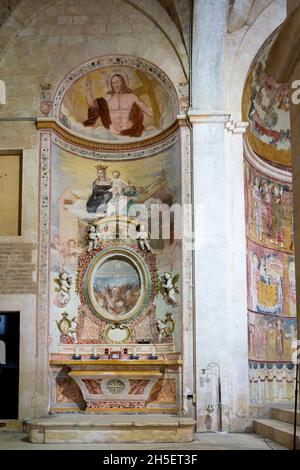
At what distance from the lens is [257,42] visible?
48.2 feet

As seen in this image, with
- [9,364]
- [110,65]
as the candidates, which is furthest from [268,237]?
[9,364]

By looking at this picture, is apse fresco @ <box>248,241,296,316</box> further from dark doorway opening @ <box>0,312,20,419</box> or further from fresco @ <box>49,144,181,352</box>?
dark doorway opening @ <box>0,312,20,419</box>

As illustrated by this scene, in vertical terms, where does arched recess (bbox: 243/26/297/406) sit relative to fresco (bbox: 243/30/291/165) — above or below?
below

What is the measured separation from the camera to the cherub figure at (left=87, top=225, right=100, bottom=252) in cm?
1464

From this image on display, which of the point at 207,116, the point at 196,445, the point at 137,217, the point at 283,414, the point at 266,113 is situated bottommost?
the point at 196,445

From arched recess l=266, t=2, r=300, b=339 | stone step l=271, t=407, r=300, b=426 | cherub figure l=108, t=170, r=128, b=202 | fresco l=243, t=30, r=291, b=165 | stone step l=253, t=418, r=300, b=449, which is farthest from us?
fresco l=243, t=30, r=291, b=165

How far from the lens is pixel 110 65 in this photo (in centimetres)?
1505

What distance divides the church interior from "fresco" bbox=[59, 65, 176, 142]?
0.10 ft

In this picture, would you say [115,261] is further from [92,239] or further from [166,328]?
[166,328]

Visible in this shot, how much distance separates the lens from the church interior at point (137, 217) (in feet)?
44.6

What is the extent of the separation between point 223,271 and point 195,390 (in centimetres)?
230

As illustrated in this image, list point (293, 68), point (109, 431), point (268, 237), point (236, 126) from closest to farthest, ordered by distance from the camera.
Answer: point (293, 68) < point (109, 431) < point (236, 126) < point (268, 237)

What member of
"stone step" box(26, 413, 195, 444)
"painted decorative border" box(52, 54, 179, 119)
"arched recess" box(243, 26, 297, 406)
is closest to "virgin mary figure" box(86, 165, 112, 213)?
"painted decorative border" box(52, 54, 179, 119)

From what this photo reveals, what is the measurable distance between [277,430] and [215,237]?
4.02 m
